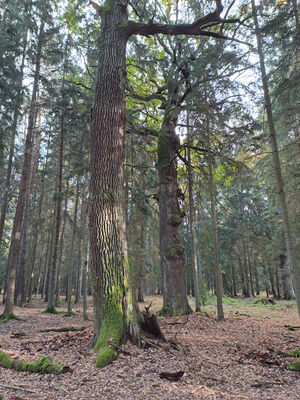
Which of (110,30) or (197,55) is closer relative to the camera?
(110,30)

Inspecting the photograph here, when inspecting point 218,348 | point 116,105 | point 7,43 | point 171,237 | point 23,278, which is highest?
point 7,43

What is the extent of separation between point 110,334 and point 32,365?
44.3 inches

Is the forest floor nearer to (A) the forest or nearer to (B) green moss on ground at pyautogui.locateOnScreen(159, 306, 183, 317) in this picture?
(A) the forest

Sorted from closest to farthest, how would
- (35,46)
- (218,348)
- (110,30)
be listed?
(218,348)
(110,30)
(35,46)

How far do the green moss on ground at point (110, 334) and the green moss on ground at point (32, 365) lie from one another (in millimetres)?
572

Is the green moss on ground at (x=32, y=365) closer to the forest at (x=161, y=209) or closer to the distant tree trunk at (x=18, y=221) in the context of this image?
the forest at (x=161, y=209)

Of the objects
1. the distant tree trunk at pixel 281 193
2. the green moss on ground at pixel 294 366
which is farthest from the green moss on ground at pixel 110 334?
the distant tree trunk at pixel 281 193

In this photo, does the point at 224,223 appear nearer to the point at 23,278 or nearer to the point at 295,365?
the point at 23,278

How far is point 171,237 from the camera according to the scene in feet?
28.4

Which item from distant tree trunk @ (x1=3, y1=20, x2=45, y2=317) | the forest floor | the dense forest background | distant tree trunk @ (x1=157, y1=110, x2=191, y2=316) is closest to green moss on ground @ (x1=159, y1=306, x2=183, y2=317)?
distant tree trunk @ (x1=157, y1=110, x2=191, y2=316)

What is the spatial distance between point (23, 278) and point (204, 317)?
1336 centimetres

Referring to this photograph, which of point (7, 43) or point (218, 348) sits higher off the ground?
point (7, 43)


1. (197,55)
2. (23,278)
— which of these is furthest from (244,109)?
(23,278)

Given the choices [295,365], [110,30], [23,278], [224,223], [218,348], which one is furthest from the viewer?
[224,223]
